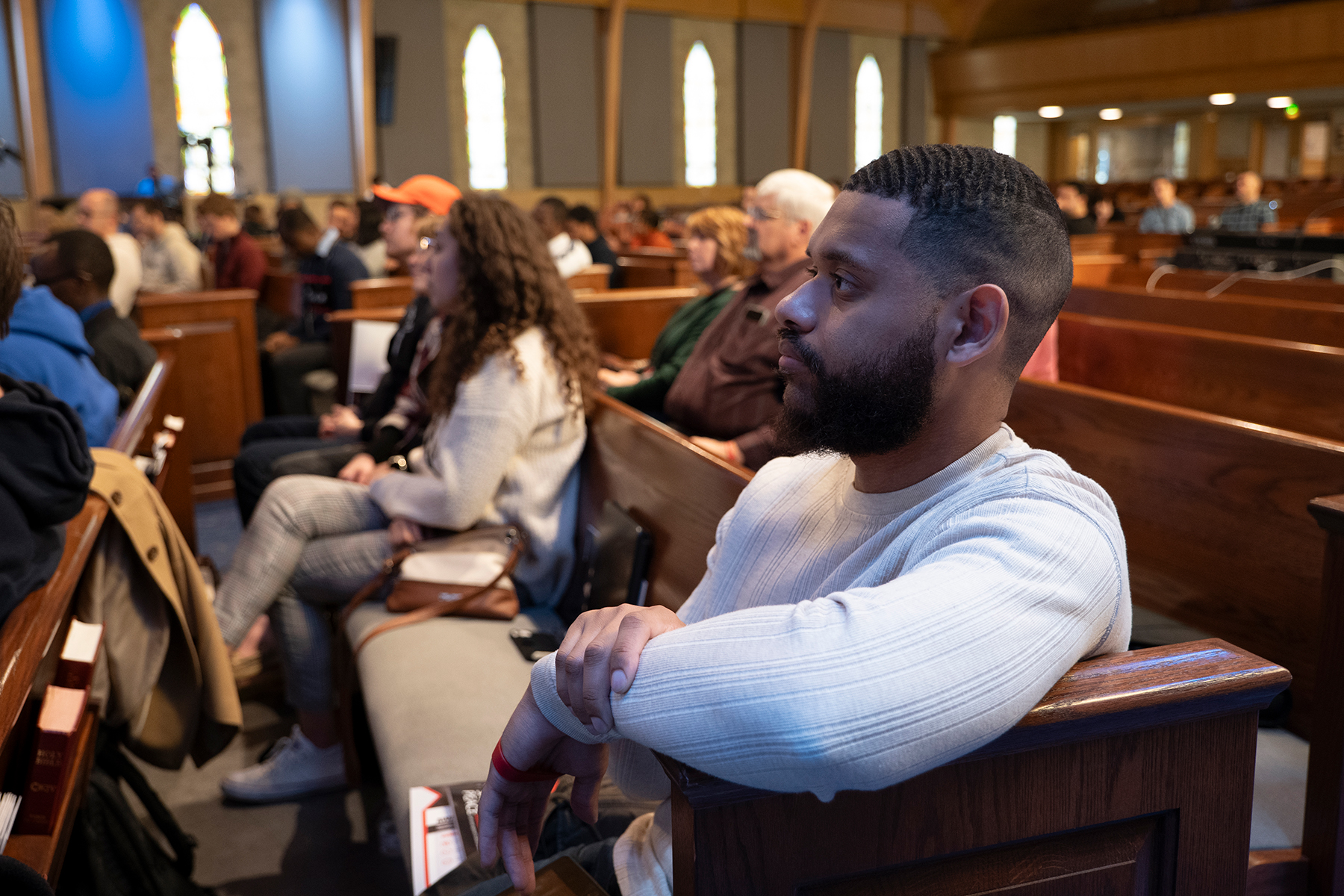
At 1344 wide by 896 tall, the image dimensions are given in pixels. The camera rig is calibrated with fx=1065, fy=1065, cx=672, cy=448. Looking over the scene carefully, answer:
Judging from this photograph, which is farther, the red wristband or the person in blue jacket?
the person in blue jacket

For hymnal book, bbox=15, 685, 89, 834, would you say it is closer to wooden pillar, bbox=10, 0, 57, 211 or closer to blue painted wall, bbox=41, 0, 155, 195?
wooden pillar, bbox=10, 0, 57, 211

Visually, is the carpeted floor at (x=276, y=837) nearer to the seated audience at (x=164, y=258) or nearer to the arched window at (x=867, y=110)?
the seated audience at (x=164, y=258)

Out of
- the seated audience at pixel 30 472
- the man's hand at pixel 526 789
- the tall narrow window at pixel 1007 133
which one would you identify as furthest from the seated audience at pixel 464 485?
the tall narrow window at pixel 1007 133

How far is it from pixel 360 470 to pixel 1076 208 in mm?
8020

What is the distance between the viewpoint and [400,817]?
1.61m

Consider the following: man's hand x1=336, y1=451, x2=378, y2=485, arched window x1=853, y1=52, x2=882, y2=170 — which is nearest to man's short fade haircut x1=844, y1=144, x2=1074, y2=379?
man's hand x1=336, y1=451, x2=378, y2=485

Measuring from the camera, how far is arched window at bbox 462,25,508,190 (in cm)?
1457

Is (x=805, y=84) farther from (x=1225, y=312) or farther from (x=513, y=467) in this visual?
(x=513, y=467)

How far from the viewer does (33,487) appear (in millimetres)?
1410

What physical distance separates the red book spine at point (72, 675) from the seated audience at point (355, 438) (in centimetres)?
153

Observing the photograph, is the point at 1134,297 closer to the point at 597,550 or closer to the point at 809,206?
the point at 809,206

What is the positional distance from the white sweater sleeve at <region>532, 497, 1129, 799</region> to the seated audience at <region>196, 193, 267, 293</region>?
6.21 meters

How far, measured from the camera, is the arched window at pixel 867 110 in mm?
18359

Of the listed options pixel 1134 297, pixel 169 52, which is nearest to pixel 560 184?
pixel 169 52
